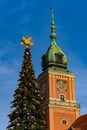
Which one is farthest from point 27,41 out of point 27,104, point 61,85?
point 61,85

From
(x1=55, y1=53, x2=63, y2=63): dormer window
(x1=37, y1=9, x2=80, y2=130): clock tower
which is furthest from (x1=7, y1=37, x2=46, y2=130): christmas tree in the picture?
(x1=55, y1=53, x2=63, y2=63): dormer window

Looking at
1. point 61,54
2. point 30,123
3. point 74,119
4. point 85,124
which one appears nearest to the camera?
point 30,123

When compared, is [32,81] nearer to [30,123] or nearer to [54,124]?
[30,123]

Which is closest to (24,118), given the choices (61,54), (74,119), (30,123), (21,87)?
(30,123)

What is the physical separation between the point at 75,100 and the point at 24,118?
38892mm

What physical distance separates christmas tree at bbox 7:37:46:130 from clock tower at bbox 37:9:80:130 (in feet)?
108

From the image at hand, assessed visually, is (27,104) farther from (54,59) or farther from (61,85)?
(54,59)

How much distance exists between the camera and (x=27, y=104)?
25.4 meters

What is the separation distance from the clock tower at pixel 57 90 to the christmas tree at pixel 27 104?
33031 millimetres

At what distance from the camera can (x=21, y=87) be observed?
2592cm

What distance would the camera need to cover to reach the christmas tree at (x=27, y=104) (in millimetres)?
24828

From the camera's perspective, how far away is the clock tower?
5997 centimetres

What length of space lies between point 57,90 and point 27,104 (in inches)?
1472

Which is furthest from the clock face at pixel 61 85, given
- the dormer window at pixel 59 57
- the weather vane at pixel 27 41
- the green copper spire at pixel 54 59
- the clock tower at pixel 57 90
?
the weather vane at pixel 27 41
